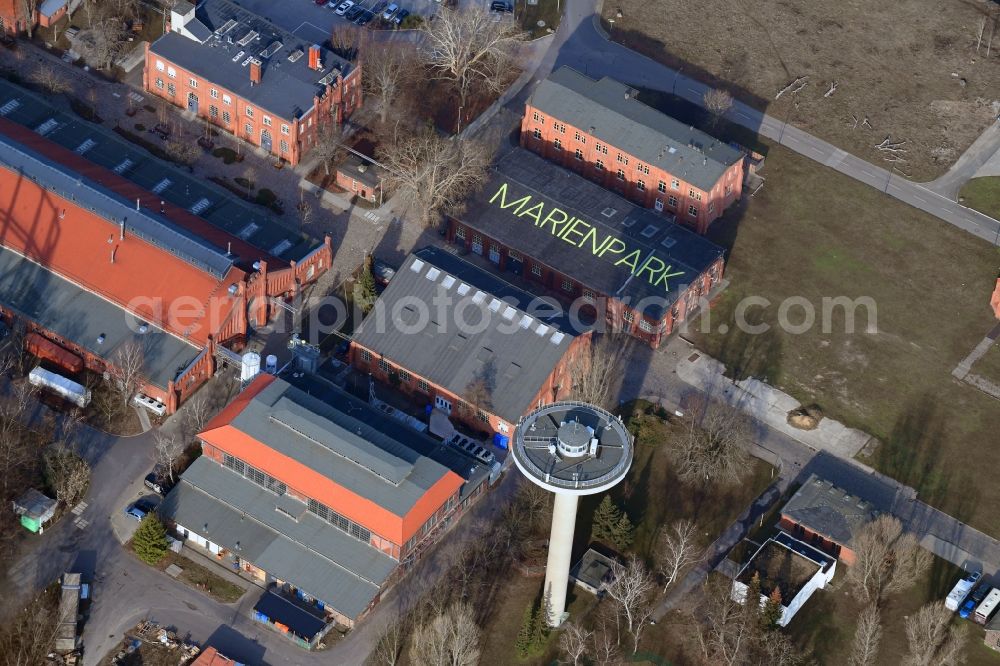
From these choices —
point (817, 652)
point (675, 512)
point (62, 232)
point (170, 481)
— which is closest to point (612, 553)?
point (675, 512)

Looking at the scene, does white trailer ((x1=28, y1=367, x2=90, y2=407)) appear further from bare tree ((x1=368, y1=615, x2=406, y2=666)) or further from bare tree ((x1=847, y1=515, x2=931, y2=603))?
bare tree ((x1=847, y1=515, x2=931, y2=603))

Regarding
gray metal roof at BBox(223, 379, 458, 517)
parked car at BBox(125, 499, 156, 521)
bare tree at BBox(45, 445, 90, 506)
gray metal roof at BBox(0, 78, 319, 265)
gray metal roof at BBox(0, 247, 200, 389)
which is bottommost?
parked car at BBox(125, 499, 156, 521)

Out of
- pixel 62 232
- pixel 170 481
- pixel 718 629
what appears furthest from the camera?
pixel 62 232

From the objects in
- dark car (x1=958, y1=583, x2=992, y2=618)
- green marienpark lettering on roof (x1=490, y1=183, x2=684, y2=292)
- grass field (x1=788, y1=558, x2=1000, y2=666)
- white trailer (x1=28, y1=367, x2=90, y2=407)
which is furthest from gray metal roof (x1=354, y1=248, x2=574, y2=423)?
dark car (x1=958, y1=583, x2=992, y2=618)

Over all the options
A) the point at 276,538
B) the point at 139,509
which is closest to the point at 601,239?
the point at 276,538

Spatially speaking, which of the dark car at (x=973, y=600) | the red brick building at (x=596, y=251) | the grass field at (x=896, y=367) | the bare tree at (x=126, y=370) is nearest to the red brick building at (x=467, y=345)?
the red brick building at (x=596, y=251)

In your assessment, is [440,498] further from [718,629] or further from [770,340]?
[770,340]
